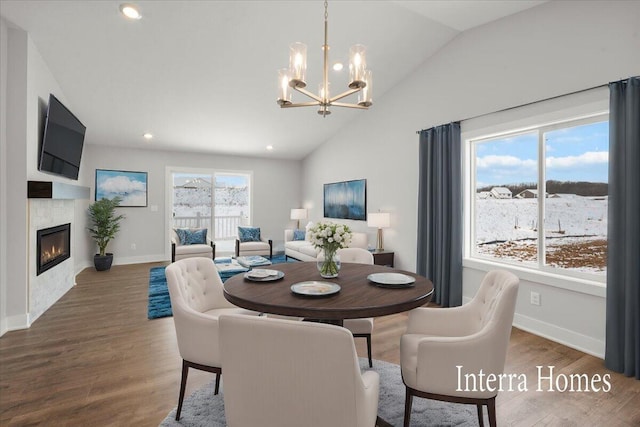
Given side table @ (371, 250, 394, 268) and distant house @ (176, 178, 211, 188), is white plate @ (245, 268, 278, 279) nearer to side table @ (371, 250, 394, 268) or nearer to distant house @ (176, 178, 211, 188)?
side table @ (371, 250, 394, 268)

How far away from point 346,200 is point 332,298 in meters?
4.67

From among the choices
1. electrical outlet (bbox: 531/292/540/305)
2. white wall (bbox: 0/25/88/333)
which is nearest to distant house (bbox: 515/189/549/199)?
electrical outlet (bbox: 531/292/540/305)

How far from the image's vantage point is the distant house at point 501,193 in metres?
3.64

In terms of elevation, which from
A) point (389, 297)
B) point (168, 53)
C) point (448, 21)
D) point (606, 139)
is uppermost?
point (448, 21)

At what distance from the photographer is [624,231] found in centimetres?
243

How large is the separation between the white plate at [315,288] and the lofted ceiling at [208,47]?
113 inches

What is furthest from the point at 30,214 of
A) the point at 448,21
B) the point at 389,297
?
the point at 448,21

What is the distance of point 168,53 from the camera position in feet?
12.5

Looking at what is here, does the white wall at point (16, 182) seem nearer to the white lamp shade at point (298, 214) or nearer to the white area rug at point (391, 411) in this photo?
the white area rug at point (391, 411)

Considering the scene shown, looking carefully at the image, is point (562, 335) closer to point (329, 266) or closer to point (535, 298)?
point (535, 298)

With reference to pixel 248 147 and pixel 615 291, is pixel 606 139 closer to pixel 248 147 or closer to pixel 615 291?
pixel 615 291

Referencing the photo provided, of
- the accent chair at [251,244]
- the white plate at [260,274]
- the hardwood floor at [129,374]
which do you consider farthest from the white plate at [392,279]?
the accent chair at [251,244]

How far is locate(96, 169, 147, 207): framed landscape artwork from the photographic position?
634 centimetres

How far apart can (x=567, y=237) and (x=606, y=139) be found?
3.02 feet
